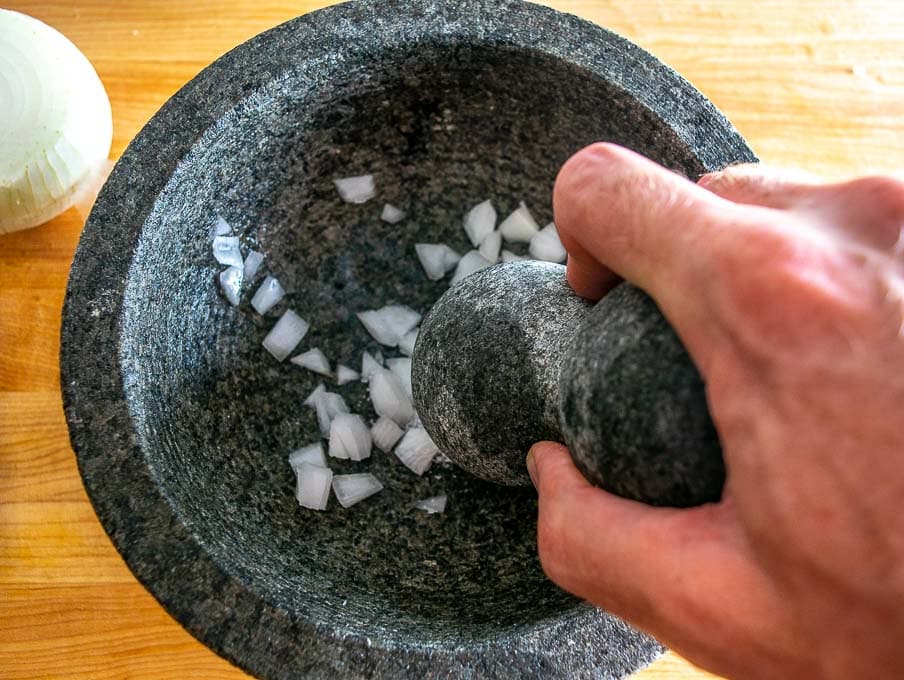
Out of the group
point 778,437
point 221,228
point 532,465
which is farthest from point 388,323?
point 778,437

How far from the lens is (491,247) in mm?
1110

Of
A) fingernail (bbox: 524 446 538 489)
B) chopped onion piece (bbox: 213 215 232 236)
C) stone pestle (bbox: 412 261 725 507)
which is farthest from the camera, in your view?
chopped onion piece (bbox: 213 215 232 236)

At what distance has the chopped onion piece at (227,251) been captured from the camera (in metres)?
1.01

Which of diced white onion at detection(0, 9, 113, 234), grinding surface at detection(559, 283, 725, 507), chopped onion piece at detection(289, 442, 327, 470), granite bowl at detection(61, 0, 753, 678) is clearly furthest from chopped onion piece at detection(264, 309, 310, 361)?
grinding surface at detection(559, 283, 725, 507)

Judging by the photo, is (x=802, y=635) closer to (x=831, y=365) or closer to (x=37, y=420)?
(x=831, y=365)

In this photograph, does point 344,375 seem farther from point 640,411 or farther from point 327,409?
point 640,411

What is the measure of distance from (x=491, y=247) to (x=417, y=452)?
0.28 meters

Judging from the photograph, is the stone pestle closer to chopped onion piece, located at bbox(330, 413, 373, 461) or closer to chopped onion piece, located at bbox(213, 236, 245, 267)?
chopped onion piece, located at bbox(330, 413, 373, 461)

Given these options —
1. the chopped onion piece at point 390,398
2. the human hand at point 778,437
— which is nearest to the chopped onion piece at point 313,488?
the chopped onion piece at point 390,398

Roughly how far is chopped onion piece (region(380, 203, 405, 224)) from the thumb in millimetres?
529

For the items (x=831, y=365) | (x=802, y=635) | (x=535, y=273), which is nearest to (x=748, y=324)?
(x=831, y=365)

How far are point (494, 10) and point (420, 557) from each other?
0.62 metres

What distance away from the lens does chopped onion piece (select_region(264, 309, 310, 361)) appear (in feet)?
3.49

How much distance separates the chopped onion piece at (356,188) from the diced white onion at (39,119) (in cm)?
38
